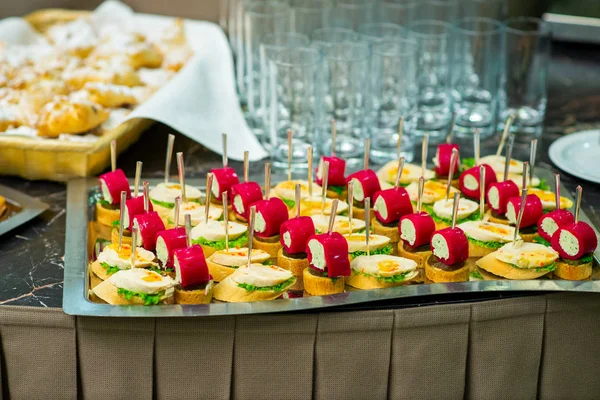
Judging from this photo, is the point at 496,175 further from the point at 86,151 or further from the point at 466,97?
the point at 86,151

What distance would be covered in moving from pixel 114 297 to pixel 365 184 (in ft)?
2.12

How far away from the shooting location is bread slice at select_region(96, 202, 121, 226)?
6.27 ft

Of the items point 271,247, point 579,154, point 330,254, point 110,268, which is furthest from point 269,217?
point 579,154

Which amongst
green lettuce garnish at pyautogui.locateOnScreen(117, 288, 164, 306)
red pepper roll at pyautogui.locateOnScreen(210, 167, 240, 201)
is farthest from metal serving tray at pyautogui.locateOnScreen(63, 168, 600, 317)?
red pepper roll at pyautogui.locateOnScreen(210, 167, 240, 201)

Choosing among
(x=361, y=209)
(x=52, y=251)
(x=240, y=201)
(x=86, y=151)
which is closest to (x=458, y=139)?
(x=361, y=209)

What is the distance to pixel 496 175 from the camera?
2.09 metres

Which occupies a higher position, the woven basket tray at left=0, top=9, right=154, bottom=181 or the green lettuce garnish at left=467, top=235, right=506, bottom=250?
the woven basket tray at left=0, top=9, right=154, bottom=181

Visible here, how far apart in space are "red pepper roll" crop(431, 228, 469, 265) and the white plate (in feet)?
2.21

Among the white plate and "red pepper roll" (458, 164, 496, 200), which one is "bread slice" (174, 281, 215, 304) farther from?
the white plate

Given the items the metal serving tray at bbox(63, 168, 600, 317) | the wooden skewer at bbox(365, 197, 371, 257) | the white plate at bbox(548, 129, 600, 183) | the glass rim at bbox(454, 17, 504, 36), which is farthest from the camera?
the glass rim at bbox(454, 17, 504, 36)

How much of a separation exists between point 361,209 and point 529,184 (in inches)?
16.4

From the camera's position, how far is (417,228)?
5.67ft

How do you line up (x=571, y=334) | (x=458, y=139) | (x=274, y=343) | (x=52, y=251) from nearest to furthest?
(x=274, y=343)
(x=571, y=334)
(x=52, y=251)
(x=458, y=139)

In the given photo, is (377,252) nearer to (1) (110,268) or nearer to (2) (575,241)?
(2) (575,241)
